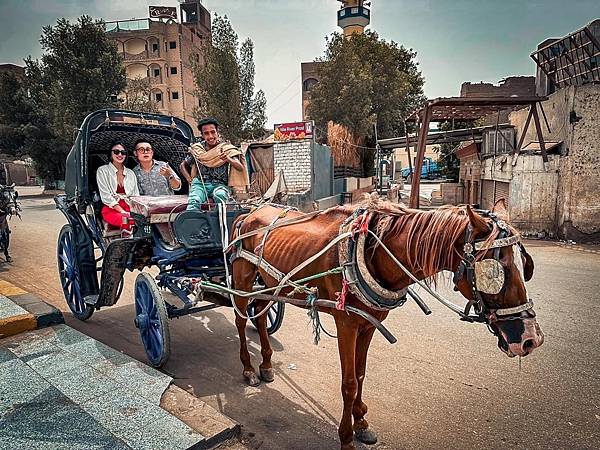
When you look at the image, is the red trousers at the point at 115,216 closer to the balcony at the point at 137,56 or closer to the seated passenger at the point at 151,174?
the seated passenger at the point at 151,174

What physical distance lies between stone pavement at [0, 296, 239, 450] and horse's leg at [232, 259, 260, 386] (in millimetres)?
818

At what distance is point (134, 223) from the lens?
14.6ft

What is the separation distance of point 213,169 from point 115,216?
1235 mm

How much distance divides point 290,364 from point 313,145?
1089cm

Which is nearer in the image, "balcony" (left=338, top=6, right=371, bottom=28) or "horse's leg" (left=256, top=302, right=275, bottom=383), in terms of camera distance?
"horse's leg" (left=256, top=302, right=275, bottom=383)

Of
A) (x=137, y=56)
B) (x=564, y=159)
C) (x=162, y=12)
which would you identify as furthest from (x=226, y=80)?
(x=162, y=12)

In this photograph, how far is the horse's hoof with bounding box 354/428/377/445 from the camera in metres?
2.94

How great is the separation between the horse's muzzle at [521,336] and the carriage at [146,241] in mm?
2549

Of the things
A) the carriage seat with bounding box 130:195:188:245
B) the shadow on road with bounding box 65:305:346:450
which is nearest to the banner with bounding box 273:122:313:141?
the shadow on road with bounding box 65:305:346:450

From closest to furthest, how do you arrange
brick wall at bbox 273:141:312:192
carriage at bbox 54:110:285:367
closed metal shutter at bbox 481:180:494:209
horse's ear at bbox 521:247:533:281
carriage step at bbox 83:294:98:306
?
horse's ear at bbox 521:247:533:281, carriage at bbox 54:110:285:367, carriage step at bbox 83:294:98:306, closed metal shutter at bbox 481:180:494:209, brick wall at bbox 273:141:312:192

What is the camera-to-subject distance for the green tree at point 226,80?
754 inches

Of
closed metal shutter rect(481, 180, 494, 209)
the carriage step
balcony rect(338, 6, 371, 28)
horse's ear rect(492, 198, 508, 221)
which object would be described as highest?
balcony rect(338, 6, 371, 28)

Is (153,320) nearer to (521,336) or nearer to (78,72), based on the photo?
(521,336)

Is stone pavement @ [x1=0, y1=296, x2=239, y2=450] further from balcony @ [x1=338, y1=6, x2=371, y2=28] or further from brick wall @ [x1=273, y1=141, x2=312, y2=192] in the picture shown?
balcony @ [x1=338, y1=6, x2=371, y2=28]
